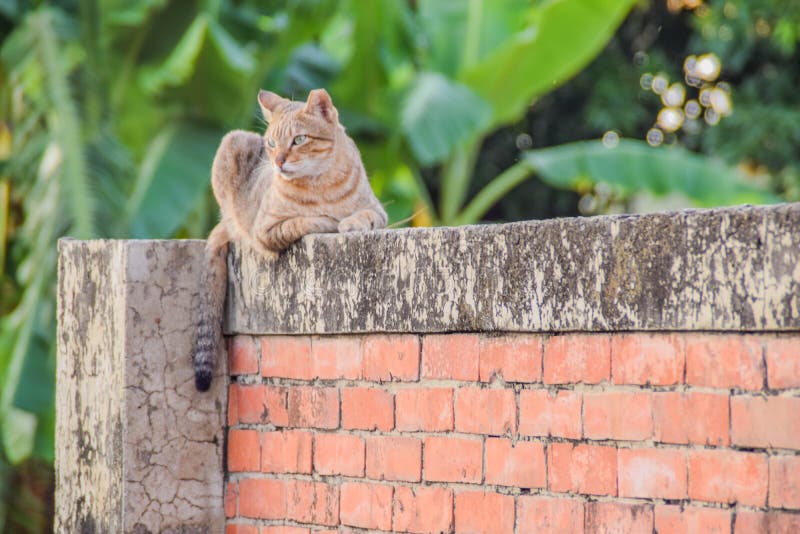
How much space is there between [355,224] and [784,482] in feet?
6.40

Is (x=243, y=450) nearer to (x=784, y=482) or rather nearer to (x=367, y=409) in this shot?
(x=367, y=409)

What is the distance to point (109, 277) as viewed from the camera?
3.62 meters

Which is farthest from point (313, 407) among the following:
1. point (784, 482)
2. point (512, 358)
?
point (784, 482)

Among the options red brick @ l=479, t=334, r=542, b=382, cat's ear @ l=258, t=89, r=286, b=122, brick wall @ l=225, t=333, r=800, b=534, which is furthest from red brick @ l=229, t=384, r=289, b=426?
cat's ear @ l=258, t=89, r=286, b=122

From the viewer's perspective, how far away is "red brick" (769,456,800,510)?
Answer: 7.67 ft

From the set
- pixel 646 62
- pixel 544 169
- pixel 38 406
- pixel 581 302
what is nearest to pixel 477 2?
pixel 544 169

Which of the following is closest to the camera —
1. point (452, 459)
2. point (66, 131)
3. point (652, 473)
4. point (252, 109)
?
point (652, 473)

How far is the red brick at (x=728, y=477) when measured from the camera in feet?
7.89

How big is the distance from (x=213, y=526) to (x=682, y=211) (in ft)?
6.14

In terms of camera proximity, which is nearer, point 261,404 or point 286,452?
point 286,452

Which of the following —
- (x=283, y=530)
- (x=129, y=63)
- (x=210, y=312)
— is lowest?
(x=283, y=530)

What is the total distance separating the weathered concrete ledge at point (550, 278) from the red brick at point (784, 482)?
28cm

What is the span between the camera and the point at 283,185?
4219 mm

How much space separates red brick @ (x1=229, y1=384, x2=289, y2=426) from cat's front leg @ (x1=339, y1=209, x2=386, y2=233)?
0.65m
